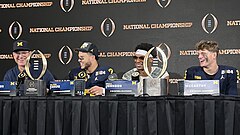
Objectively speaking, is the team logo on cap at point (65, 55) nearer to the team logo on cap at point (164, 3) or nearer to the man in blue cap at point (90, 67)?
the man in blue cap at point (90, 67)

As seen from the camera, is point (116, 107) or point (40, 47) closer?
point (116, 107)

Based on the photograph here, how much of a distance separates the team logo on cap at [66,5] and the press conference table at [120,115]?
8.54ft

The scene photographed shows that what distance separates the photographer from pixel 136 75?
3041 millimetres

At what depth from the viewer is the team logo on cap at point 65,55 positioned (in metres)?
4.89

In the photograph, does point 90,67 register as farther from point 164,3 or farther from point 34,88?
point 34,88

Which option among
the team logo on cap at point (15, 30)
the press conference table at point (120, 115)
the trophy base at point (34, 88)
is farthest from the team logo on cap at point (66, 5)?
the press conference table at point (120, 115)

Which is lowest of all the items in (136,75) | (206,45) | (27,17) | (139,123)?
(139,123)

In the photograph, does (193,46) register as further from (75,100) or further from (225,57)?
(75,100)

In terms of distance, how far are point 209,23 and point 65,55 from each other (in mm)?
1564

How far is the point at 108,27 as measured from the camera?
189 inches

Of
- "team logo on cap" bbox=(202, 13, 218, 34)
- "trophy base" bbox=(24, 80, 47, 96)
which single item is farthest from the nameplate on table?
"team logo on cap" bbox=(202, 13, 218, 34)

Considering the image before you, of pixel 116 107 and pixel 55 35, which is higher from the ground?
pixel 55 35

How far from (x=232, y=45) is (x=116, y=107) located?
2486 mm

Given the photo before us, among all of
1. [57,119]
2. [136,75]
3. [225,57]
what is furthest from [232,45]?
[57,119]
